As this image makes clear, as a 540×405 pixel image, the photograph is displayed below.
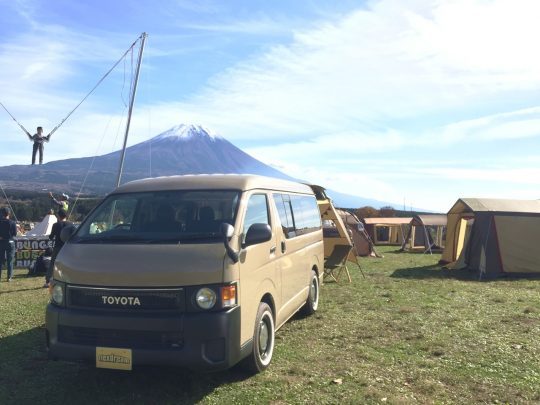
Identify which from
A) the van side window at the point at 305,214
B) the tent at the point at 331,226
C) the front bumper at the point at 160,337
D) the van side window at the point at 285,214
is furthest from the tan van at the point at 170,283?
the tent at the point at 331,226

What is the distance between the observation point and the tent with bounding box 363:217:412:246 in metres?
31.3

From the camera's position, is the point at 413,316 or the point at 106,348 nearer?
the point at 106,348

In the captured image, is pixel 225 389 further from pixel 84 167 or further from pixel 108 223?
pixel 84 167

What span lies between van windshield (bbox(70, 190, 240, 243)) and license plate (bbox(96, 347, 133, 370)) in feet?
3.42

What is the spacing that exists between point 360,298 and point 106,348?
270 inches

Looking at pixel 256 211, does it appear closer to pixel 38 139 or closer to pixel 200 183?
pixel 200 183

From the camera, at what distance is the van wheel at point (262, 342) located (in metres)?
4.93

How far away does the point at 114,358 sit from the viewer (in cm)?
425

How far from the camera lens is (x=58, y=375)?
522cm

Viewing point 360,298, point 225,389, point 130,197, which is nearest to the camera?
point 225,389

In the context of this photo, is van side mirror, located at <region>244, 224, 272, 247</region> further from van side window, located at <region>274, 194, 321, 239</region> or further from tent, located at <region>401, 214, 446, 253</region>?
tent, located at <region>401, 214, 446, 253</region>

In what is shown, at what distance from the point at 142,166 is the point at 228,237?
12381 cm

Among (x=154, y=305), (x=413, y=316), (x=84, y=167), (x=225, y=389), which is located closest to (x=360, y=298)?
(x=413, y=316)

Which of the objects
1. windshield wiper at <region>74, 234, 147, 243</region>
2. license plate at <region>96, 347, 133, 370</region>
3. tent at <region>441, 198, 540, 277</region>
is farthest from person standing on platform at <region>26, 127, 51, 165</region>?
tent at <region>441, 198, 540, 277</region>
